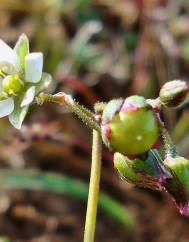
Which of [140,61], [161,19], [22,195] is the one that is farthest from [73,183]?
[161,19]

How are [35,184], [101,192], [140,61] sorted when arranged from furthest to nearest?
1. [140,61]
2. [101,192]
3. [35,184]

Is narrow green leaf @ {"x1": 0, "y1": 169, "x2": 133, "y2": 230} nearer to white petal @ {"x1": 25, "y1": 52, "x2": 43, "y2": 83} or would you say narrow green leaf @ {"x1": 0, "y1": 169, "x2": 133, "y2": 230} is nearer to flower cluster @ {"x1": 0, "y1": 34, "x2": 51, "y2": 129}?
flower cluster @ {"x1": 0, "y1": 34, "x2": 51, "y2": 129}

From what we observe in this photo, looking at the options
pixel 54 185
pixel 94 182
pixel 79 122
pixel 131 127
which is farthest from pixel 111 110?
pixel 79 122

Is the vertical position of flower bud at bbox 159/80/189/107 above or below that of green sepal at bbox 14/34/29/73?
below

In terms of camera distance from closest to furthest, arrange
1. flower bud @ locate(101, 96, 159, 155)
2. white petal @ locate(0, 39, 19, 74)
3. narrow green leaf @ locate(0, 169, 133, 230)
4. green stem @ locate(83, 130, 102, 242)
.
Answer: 1. flower bud @ locate(101, 96, 159, 155)
2. green stem @ locate(83, 130, 102, 242)
3. white petal @ locate(0, 39, 19, 74)
4. narrow green leaf @ locate(0, 169, 133, 230)

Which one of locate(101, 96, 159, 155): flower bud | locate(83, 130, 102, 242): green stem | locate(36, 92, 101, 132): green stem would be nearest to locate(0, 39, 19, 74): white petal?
locate(36, 92, 101, 132): green stem

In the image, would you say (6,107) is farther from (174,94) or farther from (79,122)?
(79,122)

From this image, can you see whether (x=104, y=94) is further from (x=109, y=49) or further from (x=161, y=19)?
(x=161, y=19)
